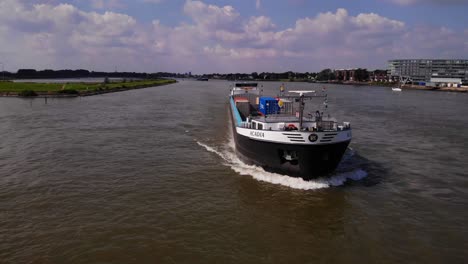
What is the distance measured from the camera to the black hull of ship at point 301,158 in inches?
680

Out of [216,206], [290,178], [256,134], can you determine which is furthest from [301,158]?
[216,206]

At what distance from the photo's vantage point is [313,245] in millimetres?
12594

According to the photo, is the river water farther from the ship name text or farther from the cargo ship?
the ship name text

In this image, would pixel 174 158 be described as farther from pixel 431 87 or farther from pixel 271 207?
pixel 431 87

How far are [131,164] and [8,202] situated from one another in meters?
7.60

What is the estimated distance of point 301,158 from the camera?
17516mm

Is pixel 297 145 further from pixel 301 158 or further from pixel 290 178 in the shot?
pixel 290 178

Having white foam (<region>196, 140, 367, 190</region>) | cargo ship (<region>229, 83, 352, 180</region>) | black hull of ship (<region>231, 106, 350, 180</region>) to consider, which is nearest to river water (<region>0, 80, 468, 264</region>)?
white foam (<region>196, 140, 367, 190</region>)

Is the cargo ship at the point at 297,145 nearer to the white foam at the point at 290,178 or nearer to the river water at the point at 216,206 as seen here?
the white foam at the point at 290,178

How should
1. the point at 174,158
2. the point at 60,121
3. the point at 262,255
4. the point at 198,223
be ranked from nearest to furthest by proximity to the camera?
the point at 262,255, the point at 198,223, the point at 174,158, the point at 60,121

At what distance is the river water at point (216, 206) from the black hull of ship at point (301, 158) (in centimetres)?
56

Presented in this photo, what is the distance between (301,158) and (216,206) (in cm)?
520

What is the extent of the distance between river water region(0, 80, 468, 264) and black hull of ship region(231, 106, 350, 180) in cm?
56

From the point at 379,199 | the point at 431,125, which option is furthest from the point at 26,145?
the point at 431,125
